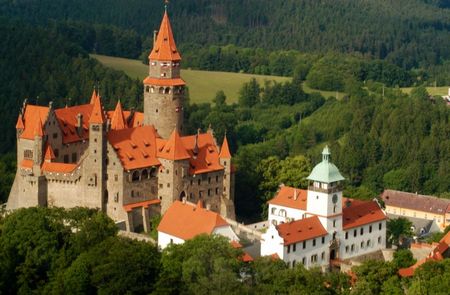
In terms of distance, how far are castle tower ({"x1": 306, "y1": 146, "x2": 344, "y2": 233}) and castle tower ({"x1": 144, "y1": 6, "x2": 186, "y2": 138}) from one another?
1522 centimetres

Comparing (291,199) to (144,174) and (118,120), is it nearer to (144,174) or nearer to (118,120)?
(144,174)

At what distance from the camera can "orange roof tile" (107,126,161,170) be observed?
98.6 metres

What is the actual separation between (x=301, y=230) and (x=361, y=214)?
7794 mm

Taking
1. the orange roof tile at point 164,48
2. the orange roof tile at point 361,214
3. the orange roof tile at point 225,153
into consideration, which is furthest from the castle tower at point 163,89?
the orange roof tile at point 361,214

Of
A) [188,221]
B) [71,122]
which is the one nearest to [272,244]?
[188,221]

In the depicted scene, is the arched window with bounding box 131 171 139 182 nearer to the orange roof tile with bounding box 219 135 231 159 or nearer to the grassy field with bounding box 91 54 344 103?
the orange roof tile with bounding box 219 135 231 159

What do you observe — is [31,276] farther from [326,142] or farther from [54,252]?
[326,142]

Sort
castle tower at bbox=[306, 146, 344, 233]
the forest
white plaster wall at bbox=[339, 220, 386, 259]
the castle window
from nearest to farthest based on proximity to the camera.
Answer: the forest
castle tower at bbox=[306, 146, 344, 233]
white plaster wall at bbox=[339, 220, 386, 259]
the castle window

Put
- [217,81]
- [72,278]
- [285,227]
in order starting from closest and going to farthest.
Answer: [72,278], [285,227], [217,81]

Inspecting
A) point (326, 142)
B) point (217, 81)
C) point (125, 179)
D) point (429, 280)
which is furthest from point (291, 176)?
point (217, 81)

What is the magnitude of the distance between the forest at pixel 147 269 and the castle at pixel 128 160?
6.88m

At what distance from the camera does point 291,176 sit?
11300 cm

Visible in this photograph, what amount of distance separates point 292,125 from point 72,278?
7995 cm

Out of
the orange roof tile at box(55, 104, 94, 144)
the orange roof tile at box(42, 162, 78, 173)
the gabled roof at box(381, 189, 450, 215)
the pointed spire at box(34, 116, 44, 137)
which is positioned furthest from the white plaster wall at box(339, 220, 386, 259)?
the pointed spire at box(34, 116, 44, 137)
